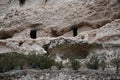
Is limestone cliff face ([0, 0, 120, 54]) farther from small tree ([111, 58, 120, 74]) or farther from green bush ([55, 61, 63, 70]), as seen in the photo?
green bush ([55, 61, 63, 70])

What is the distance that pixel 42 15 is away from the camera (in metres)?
14.0

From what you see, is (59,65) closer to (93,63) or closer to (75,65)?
(75,65)

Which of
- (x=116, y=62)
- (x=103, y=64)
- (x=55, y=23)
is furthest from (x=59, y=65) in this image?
(x=55, y=23)

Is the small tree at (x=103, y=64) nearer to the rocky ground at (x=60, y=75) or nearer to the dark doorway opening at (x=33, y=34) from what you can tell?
the rocky ground at (x=60, y=75)

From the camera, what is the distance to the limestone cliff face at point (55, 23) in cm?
1173

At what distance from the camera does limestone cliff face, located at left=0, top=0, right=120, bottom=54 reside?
462 inches

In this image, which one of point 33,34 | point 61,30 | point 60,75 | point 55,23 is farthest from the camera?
point 33,34

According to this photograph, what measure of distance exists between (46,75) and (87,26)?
14.4 feet

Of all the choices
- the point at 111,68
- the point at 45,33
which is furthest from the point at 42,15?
the point at 111,68

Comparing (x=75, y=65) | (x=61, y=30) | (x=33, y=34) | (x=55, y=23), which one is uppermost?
(x=55, y=23)

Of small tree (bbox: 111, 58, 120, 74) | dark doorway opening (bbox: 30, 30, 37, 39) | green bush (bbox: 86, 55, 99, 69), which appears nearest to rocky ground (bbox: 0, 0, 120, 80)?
dark doorway opening (bbox: 30, 30, 37, 39)

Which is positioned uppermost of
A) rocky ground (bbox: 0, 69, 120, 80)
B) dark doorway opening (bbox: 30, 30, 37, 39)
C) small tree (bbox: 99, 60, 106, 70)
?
dark doorway opening (bbox: 30, 30, 37, 39)

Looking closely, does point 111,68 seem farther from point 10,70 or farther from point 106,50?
point 10,70

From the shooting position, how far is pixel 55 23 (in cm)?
1366
